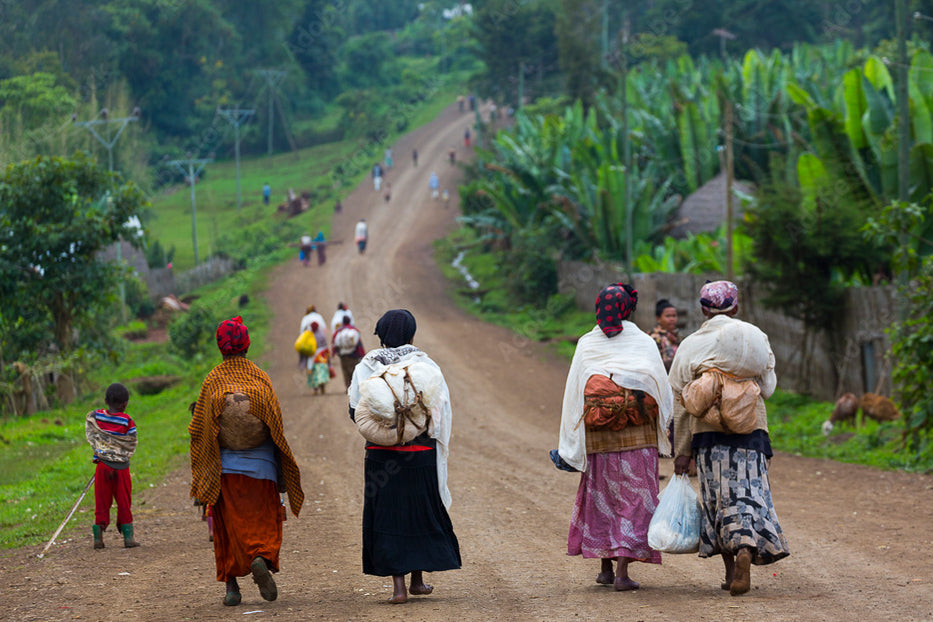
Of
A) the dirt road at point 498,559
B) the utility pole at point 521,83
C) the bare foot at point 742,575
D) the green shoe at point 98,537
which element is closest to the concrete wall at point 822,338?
the dirt road at point 498,559

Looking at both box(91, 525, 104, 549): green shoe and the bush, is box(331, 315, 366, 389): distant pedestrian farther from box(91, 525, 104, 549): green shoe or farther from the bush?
the bush

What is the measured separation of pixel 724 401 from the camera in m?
6.14

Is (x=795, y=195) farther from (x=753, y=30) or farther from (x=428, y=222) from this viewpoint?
(x=753, y=30)

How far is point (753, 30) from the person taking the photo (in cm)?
6444

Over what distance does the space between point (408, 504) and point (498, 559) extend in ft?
4.92

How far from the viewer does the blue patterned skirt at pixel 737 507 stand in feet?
19.9

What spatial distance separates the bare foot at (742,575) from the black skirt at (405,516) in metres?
1.59

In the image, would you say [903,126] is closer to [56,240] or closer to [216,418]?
[216,418]

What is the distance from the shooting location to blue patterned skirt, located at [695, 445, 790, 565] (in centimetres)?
606

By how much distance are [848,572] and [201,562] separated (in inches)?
181

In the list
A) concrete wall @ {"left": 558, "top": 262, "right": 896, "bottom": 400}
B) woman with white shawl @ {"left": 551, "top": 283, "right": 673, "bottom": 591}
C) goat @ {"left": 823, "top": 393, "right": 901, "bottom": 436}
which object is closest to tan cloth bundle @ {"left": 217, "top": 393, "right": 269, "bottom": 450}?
woman with white shawl @ {"left": 551, "top": 283, "right": 673, "bottom": 591}

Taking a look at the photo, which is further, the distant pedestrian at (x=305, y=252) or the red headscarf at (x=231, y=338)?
the distant pedestrian at (x=305, y=252)

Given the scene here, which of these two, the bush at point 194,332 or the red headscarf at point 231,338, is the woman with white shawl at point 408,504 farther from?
the bush at point 194,332

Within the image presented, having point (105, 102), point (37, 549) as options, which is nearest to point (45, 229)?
point (37, 549)
